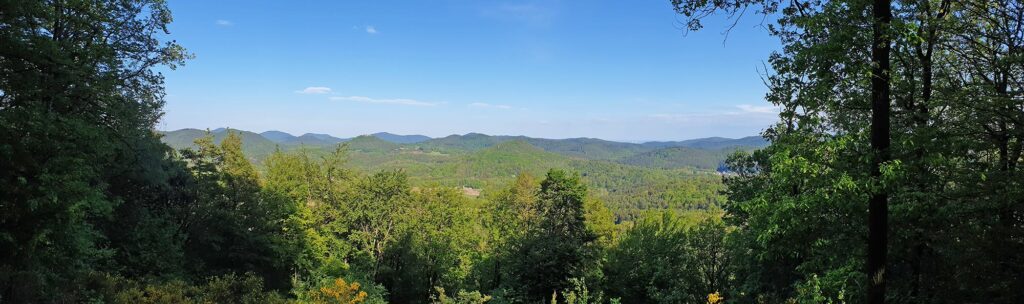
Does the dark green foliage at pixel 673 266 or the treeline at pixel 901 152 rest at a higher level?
the treeline at pixel 901 152

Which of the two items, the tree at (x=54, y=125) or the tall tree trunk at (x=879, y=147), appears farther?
the tree at (x=54, y=125)

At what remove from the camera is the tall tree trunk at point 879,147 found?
5629 millimetres

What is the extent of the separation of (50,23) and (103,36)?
109cm

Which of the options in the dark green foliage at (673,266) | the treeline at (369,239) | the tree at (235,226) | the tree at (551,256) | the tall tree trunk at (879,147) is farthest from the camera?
the tree at (235,226)

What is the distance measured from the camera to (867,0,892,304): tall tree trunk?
222 inches

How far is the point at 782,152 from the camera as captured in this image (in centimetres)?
608

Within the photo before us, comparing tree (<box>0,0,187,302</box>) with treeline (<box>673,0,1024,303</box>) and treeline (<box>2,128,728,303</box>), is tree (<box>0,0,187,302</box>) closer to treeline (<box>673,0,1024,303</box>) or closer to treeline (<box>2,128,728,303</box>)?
treeline (<box>2,128,728,303</box>)

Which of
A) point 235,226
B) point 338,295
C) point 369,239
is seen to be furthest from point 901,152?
point 369,239

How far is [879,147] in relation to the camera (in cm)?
589

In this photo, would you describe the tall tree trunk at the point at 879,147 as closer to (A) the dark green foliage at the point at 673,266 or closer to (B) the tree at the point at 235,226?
(A) the dark green foliage at the point at 673,266

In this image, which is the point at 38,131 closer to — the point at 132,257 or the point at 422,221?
the point at 132,257

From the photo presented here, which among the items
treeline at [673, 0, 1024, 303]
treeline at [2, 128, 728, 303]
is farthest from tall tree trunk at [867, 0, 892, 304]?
treeline at [2, 128, 728, 303]

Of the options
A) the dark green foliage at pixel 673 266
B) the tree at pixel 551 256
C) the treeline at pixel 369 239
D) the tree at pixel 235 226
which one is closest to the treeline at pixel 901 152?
the treeline at pixel 369 239

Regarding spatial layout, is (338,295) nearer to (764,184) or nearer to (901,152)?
(901,152)
